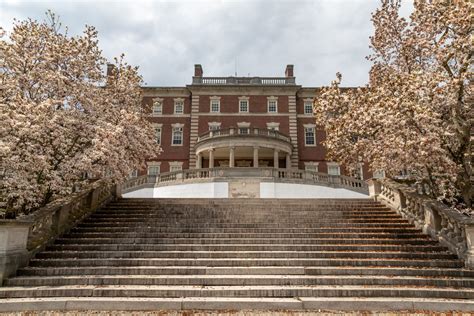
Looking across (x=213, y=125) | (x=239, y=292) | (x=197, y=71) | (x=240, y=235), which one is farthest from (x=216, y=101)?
(x=239, y=292)

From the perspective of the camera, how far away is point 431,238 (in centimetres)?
956

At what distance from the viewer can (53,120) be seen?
930cm

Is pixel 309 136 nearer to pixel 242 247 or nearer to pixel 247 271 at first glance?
pixel 242 247

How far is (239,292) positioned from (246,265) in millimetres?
1465

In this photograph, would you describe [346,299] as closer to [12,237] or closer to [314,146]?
[12,237]

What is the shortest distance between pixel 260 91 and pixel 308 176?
49.2ft

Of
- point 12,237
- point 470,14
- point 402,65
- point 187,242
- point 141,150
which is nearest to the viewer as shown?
point 12,237

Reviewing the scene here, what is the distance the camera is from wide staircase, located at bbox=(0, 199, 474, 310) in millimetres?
6398

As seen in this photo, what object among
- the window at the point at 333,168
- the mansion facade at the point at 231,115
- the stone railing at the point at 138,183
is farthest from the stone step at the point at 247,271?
the window at the point at 333,168

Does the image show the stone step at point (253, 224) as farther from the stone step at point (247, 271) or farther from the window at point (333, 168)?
the window at point (333, 168)

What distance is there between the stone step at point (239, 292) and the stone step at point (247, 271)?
837mm

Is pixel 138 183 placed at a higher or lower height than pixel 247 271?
higher

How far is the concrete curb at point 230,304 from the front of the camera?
239 inches

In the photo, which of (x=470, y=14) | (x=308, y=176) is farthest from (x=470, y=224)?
(x=308, y=176)
